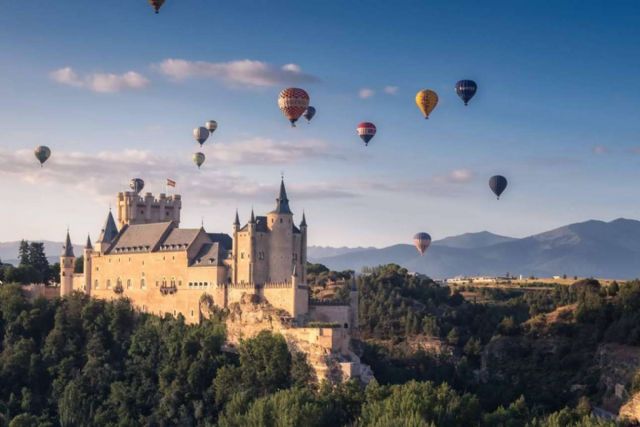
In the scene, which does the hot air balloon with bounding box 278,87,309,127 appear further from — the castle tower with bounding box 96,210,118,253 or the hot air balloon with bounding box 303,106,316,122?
the castle tower with bounding box 96,210,118,253

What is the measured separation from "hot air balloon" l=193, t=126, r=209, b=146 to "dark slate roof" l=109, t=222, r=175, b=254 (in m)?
9.61

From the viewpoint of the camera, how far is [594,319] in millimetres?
90875

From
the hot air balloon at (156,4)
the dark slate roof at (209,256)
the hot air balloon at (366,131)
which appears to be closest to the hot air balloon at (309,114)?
the hot air balloon at (366,131)

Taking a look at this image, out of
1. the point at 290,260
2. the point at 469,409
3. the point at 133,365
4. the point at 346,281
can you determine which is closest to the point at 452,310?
the point at 346,281

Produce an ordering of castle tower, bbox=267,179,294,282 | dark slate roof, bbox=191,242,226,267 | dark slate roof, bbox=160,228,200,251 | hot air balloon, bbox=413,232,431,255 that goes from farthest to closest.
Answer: hot air balloon, bbox=413,232,431,255
dark slate roof, bbox=160,228,200,251
dark slate roof, bbox=191,242,226,267
castle tower, bbox=267,179,294,282

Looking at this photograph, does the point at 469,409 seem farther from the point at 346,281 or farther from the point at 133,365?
the point at 346,281

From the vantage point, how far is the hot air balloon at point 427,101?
88750 millimetres

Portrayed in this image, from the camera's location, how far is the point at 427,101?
88812 millimetres

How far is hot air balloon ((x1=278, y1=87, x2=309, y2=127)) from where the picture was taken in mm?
84375

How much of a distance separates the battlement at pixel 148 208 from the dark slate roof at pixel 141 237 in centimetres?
205

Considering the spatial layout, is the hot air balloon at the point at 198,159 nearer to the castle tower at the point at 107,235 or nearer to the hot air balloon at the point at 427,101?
the castle tower at the point at 107,235

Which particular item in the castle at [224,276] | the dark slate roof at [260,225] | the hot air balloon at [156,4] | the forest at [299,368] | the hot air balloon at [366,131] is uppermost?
the hot air balloon at [156,4]

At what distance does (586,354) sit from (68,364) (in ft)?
133

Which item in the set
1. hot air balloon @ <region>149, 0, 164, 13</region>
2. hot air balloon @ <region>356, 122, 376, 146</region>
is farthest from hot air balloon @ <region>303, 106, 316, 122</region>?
hot air balloon @ <region>149, 0, 164, 13</region>
